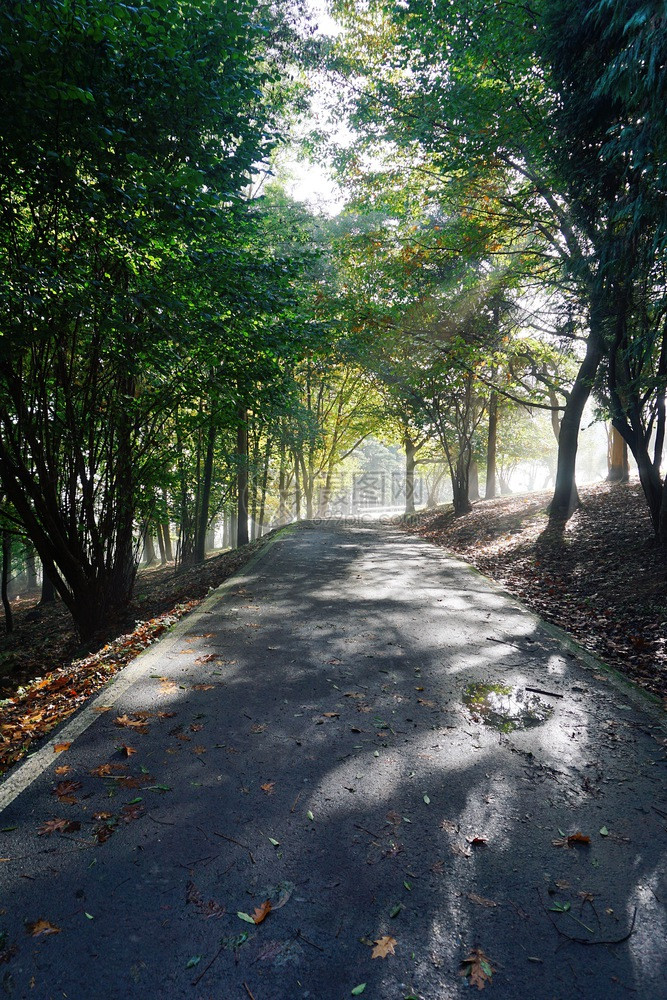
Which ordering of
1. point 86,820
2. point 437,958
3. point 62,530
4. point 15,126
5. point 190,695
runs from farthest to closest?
1. point 62,530
2. point 15,126
3. point 190,695
4. point 86,820
5. point 437,958

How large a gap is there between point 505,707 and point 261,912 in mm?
2431

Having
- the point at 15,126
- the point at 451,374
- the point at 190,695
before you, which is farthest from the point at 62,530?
the point at 451,374

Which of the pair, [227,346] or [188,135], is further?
[227,346]

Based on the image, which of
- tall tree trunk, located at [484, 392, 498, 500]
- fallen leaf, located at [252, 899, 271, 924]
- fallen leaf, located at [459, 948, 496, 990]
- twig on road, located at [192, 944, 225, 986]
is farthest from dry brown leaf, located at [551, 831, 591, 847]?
tall tree trunk, located at [484, 392, 498, 500]

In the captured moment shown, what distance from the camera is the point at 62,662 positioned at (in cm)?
736

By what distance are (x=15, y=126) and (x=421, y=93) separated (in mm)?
8083

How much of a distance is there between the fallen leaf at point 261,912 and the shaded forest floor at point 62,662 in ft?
7.07

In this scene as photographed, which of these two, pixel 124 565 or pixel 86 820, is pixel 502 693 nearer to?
pixel 86 820

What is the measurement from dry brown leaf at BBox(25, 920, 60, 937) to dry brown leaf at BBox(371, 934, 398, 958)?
1.23 m

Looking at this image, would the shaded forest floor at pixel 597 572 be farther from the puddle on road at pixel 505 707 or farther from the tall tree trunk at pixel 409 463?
the tall tree trunk at pixel 409 463

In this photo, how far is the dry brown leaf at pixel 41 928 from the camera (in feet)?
6.57

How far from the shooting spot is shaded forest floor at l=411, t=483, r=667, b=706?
525 centimetres

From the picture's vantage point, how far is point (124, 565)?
8.48 meters

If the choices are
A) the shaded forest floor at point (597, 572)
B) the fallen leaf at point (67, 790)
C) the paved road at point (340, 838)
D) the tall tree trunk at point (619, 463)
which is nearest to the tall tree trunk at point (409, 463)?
the tall tree trunk at point (619, 463)
